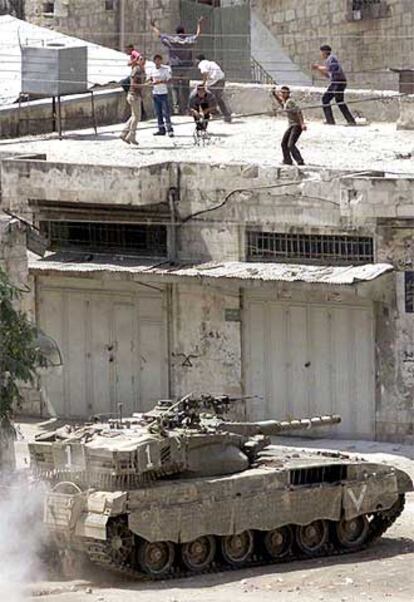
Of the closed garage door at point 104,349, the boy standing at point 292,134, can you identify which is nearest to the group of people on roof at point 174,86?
the closed garage door at point 104,349

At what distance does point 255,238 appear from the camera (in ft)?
109

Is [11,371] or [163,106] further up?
[163,106]

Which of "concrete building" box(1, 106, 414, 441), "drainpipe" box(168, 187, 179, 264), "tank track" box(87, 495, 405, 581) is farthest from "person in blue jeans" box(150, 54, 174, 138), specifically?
"tank track" box(87, 495, 405, 581)

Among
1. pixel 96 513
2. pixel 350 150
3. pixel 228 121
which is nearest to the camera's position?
pixel 96 513

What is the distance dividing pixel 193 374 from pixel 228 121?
23.3ft

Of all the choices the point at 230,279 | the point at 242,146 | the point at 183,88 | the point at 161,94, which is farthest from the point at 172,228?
the point at 183,88

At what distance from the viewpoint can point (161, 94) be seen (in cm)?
3719

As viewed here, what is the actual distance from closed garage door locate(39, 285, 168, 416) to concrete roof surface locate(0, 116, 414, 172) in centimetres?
212

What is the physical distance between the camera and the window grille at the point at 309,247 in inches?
1262

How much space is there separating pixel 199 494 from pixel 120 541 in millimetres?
1140

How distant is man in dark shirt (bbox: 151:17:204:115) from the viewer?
40.7 meters

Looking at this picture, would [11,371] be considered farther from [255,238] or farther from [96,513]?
[255,238]

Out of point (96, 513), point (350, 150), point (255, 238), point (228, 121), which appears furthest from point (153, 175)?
point (96, 513)

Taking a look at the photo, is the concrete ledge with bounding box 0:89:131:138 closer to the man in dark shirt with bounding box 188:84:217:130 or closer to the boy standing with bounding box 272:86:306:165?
the man in dark shirt with bounding box 188:84:217:130
